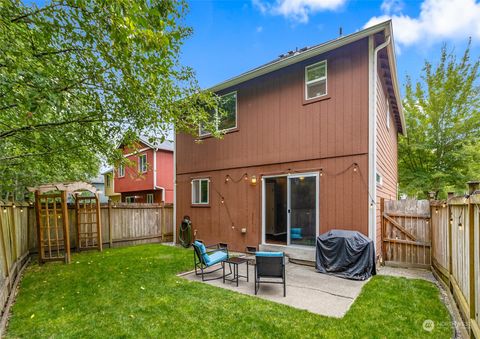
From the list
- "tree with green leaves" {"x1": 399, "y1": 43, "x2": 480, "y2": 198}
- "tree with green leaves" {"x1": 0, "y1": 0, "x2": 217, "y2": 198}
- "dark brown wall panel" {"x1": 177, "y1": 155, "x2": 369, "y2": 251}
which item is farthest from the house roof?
"tree with green leaves" {"x1": 399, "y1": 43, "x2": 480, "y2": 198}

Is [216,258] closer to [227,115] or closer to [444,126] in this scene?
[227,115]

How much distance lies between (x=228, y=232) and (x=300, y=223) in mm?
2647

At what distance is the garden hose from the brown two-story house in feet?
1.17

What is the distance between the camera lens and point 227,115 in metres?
8.83

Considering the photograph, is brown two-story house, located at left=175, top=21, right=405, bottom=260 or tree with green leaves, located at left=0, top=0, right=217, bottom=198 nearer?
tree with green leaves, located at left=0, top=0, right=217, bottom=198

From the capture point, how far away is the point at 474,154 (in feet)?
41.4

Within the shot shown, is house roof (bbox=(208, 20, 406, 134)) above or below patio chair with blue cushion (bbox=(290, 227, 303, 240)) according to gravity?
above

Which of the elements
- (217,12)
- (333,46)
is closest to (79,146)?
(333,46)

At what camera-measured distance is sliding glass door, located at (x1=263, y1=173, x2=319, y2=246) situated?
681cm

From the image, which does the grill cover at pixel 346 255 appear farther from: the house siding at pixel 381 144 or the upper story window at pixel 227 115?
the upper story window at pixel 227 115

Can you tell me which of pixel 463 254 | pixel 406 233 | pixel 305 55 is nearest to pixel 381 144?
pixel 406 233

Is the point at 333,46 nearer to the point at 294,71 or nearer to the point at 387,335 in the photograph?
the point at 294,71

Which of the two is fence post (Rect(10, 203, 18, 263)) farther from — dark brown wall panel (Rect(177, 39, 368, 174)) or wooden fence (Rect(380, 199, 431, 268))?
wooden fence (Rect(380, 199, 431, 268))

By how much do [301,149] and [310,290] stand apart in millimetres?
3626
